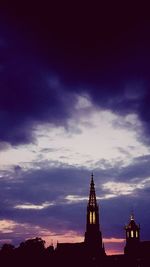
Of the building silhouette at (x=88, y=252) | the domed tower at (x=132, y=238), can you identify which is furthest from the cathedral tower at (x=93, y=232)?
the domed tower at (x=132, y=238)

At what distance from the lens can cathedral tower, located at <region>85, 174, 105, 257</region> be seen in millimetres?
118812

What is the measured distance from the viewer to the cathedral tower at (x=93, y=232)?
119 metres

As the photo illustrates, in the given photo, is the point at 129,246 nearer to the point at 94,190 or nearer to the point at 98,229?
the point at 98,229

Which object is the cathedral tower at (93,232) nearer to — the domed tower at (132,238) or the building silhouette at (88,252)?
the building silhouette at (88,252)

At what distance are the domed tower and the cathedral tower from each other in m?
8.29

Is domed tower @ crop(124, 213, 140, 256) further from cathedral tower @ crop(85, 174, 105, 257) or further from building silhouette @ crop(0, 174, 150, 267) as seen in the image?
cathedral tower @ crop(85, 174, 105, 257)

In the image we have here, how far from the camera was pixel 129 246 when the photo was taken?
114 m

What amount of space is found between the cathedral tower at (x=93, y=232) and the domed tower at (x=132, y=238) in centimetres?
829

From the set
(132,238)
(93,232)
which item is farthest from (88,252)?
(132,238)

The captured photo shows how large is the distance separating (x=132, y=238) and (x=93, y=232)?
36.4ft

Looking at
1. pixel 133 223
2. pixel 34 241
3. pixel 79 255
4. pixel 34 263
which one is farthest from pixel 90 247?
pixel 34 263

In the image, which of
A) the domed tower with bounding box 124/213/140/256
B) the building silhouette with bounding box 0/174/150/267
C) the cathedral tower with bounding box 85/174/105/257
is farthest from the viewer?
the cathedral tower with bounding box 85/174/105/257

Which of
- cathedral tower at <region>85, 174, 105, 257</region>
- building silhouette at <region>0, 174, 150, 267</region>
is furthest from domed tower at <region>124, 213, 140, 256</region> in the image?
cathedral tower at <region>85, 174, 105, 257</region>

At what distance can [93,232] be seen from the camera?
396ft
